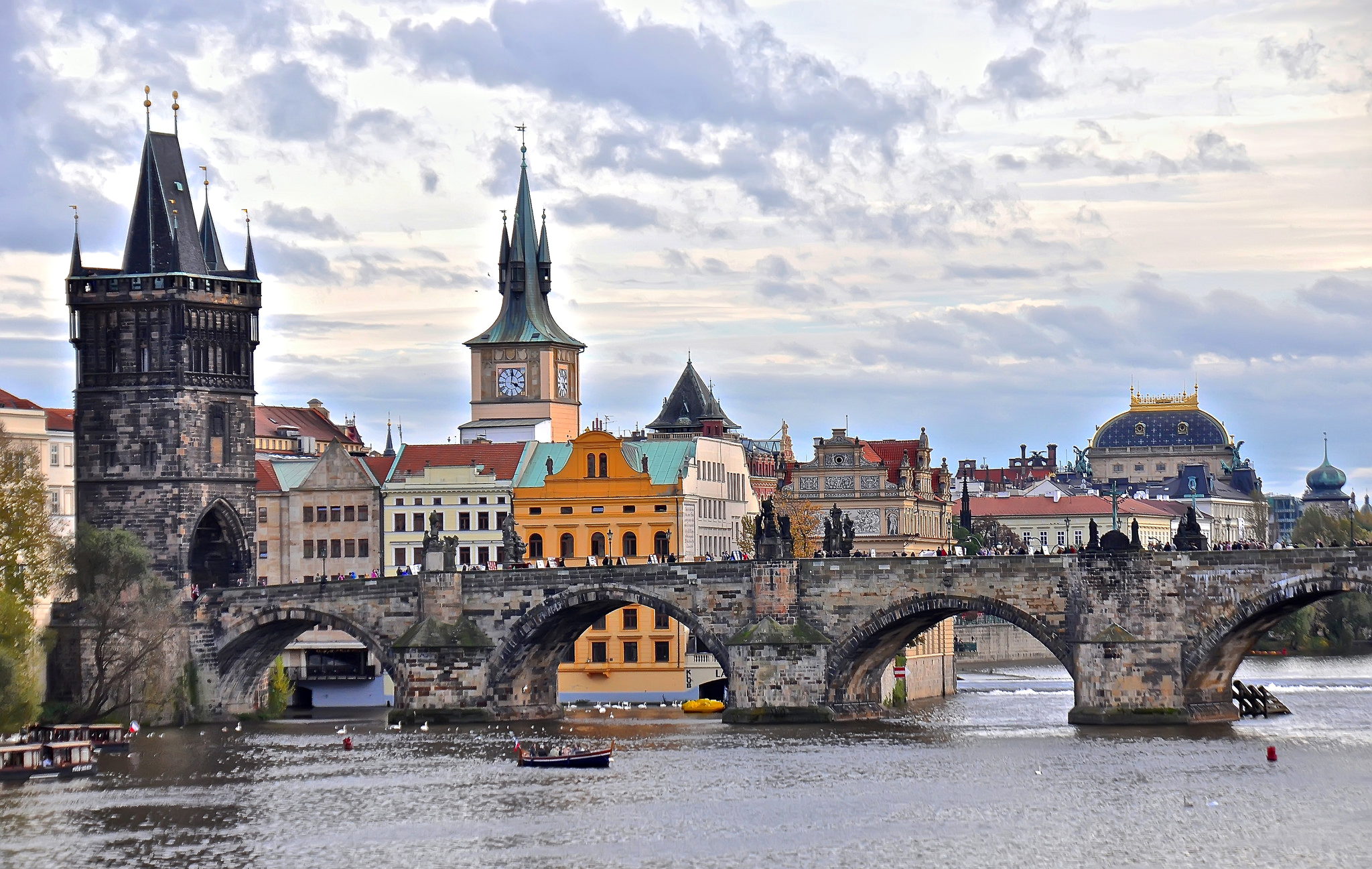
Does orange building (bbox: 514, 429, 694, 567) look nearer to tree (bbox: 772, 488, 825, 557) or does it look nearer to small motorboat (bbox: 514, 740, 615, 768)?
tree (bbox: 772, 488, 825, 557)

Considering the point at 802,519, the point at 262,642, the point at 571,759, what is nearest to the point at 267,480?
the point at 262,642

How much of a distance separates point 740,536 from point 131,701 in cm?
4260

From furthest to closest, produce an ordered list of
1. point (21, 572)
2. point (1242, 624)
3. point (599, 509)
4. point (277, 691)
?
point (599, 509)
point (277, 691)
point (21, 572)
point (1242, 624)

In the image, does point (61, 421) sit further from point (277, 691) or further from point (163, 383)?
point (277, 691)

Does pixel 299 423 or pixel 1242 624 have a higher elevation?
pixel 299 423

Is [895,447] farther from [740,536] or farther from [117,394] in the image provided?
[117,394]

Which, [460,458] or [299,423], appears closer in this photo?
[460,458]

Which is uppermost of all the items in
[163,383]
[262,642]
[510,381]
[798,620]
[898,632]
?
[510,381]

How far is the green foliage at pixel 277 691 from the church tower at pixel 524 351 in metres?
31.5

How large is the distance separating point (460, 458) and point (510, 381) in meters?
18.4

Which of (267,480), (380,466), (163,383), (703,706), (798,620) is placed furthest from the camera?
(380,466)

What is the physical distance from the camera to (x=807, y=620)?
3991 inches

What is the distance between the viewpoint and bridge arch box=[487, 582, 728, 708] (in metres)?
103

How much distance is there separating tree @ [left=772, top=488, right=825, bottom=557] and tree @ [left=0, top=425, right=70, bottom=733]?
52.0m
